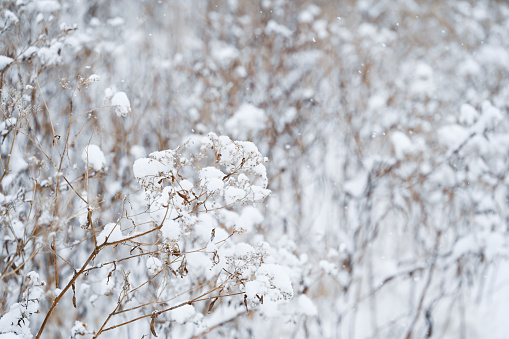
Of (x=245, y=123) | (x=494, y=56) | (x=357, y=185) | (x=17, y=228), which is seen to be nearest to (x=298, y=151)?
(x=357, y=185)

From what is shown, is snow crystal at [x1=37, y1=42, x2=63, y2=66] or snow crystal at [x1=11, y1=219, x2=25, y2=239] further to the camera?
snow crystal at [x1=37, y1=42, x2=63, y2=66]

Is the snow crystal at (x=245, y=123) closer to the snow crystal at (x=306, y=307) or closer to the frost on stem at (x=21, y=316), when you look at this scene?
the snow crystal at (x=306, y=307)

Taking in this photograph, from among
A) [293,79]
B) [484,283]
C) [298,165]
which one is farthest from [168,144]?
[484,283]

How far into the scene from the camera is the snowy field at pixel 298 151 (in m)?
3.30

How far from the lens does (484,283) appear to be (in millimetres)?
5492

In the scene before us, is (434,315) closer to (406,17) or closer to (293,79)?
(293,79)

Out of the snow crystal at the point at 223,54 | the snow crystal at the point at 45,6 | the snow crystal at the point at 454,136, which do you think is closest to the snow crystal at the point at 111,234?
the snow crystal at the point at 45,6

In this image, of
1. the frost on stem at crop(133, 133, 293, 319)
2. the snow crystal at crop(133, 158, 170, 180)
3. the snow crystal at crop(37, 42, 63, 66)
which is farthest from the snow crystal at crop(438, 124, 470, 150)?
the snow crystal at crop(37, 42, 63, 66)

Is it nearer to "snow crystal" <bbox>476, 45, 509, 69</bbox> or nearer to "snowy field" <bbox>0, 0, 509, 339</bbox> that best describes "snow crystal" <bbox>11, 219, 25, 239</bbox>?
"snowy field" <bbox>0, 0, 509, 339</bbox>

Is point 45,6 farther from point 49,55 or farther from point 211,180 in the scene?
point 211,180

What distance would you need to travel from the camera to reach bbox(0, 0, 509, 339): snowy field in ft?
10.8

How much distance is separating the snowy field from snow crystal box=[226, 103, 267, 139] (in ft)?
0.09

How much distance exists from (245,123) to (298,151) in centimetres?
142

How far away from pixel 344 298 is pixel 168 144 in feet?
9.30
